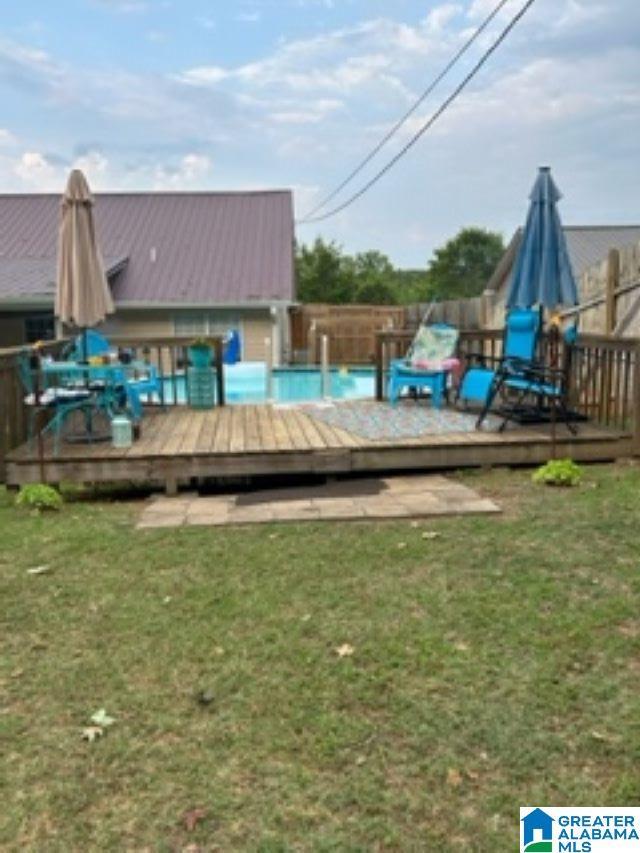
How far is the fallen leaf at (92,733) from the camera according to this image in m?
2.29

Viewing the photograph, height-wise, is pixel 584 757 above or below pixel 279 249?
below

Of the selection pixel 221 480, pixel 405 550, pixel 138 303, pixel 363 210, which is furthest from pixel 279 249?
pixel 405 550

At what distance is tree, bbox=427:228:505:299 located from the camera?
4034 centimetres

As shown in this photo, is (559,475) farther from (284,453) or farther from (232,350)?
(232,350)

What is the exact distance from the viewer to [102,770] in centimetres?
214

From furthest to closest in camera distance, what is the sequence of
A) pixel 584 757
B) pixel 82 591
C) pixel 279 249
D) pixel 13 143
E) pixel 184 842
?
pixel 13 143, pixel 279 249, pixel 82 591, pixel 584 757, pixel 184 842

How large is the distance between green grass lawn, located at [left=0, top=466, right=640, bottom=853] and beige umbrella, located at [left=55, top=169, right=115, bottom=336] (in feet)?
9.26

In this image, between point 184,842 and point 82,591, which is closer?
point 184,842

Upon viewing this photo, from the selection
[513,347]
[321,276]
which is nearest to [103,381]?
[513,347]

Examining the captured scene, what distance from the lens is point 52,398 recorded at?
5941mm

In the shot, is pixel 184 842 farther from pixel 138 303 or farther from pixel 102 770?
pixel 138 303

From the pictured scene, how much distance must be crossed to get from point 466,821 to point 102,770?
42.4 inches

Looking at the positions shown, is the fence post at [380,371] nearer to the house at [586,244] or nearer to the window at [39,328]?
the window at [39,328]

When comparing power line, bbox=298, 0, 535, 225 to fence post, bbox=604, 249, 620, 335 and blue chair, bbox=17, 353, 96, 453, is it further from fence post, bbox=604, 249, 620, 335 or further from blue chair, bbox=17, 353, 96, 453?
blue chair, bbox=17, 353, 96, 453
